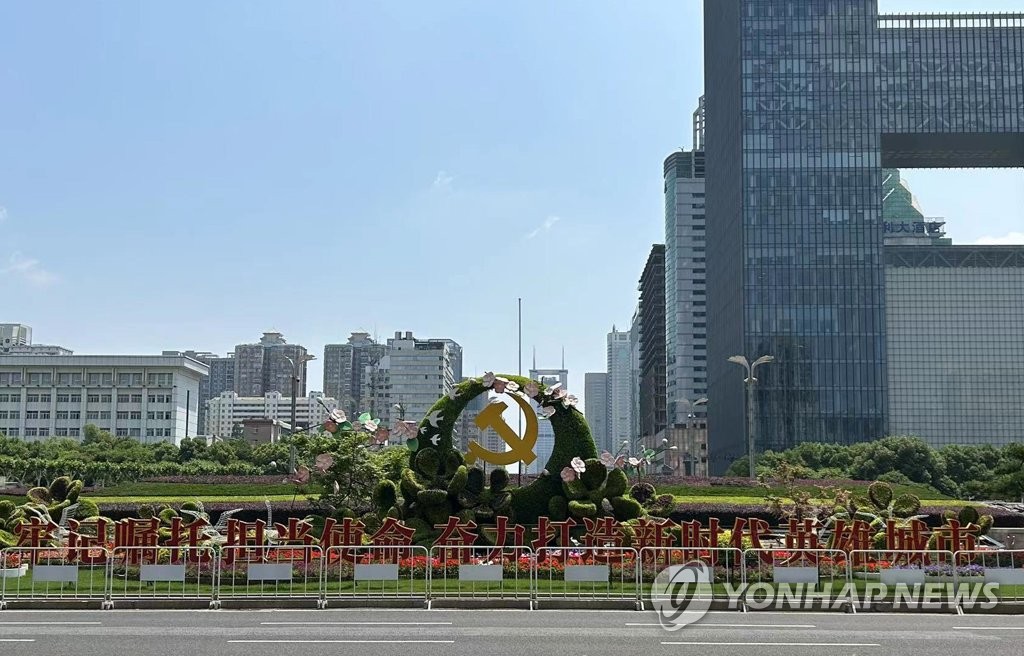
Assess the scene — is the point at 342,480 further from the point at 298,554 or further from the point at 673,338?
the point at 673,338

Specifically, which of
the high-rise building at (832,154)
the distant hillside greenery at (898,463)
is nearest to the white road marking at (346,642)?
the distant hillside greenery at (898,463)

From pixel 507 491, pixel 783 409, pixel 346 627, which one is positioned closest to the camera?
pixel 346 627

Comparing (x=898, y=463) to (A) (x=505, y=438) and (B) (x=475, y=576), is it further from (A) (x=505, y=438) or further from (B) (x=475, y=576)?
(B) (x=475, y=576)

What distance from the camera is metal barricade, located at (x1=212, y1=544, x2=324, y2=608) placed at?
18531 millimetres

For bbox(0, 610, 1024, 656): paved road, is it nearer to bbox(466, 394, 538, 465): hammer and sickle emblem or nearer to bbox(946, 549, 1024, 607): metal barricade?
bbox(946, 549, 1024, 607): metal barricade

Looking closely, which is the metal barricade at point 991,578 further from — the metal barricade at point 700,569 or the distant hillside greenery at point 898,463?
the distant hillside greenery at point 898,463

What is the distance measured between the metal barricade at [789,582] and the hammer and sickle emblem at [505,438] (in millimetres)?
7729

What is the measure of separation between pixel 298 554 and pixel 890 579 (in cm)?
1151

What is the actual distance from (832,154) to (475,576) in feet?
244

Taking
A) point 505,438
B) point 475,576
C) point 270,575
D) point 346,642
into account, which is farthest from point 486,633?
point 505,438

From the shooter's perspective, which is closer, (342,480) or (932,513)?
(342,480)

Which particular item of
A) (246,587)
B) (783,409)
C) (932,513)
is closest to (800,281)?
(783,409)

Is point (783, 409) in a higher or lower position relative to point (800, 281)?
lower

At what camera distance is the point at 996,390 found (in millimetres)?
92312
